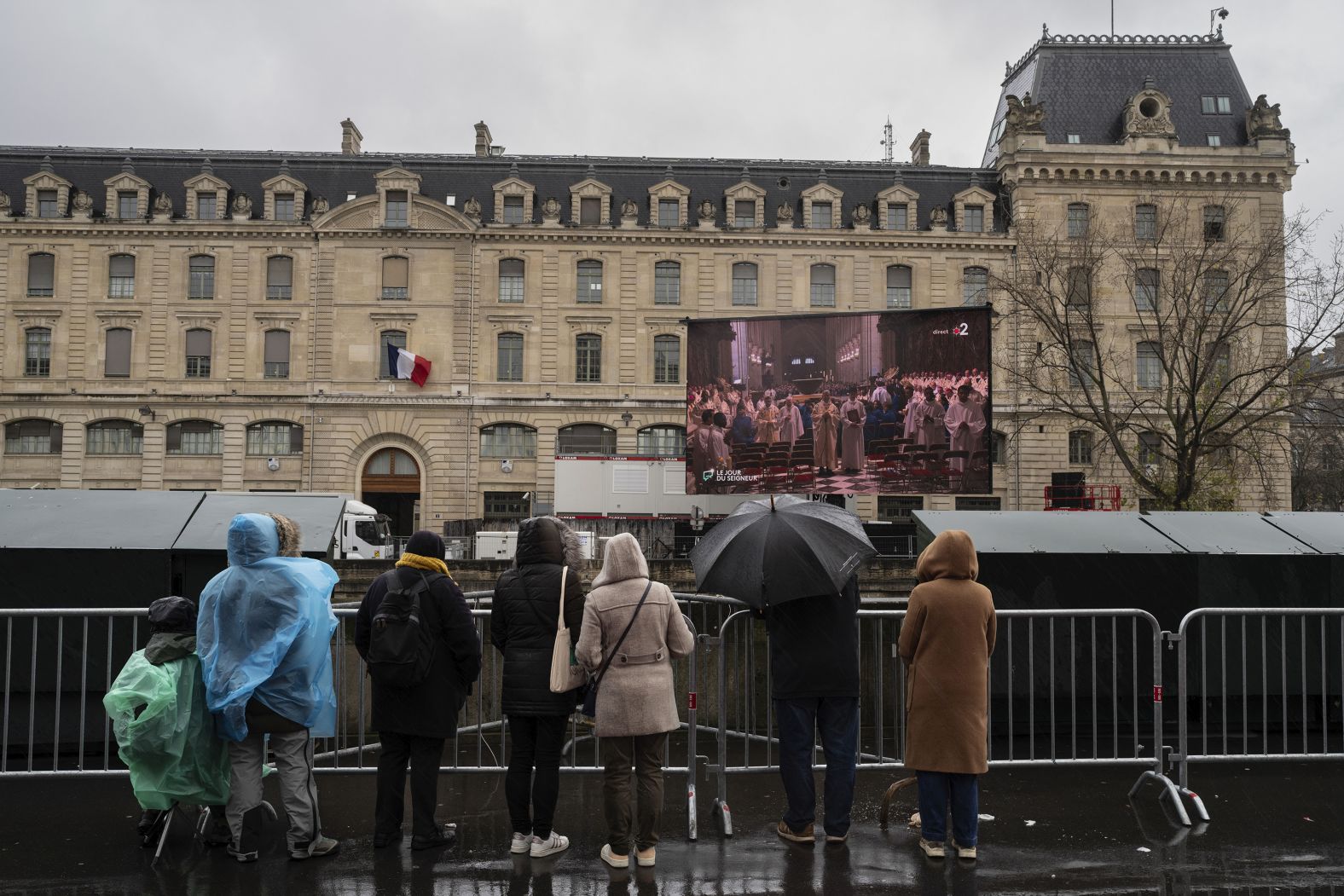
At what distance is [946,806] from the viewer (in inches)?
242

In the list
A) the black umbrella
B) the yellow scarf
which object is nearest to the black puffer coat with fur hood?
the yellow scarf

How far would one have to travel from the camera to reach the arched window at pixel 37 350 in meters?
41.5

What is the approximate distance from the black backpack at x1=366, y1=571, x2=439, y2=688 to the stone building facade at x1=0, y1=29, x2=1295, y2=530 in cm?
3487

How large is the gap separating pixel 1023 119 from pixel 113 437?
38790 mm

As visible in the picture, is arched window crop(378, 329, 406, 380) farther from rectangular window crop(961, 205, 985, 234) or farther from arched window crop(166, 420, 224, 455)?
rectangular window crop(961, 205, 985, 234)

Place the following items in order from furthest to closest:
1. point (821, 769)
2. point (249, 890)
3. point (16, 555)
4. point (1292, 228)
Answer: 1. point (1292, 228)
2. point (16, 555)
3. point (821, 769)
4. point (249, 890)

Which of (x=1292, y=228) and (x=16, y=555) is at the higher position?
(x=1292, y=228)

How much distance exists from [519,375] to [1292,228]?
2697 centimetres

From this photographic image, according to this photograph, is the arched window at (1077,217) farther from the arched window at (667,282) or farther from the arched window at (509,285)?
the arched window at (509,285)

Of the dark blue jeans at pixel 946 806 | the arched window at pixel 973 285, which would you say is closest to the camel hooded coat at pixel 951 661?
the dark blue jeans at pixel 946 806

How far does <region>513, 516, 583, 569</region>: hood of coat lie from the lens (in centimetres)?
614

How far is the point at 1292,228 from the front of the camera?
25.3 metres

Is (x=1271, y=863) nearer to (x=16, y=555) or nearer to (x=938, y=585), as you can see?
(x=938, y=585)

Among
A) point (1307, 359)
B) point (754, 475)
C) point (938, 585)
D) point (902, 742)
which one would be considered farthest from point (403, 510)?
point (938, 585)
